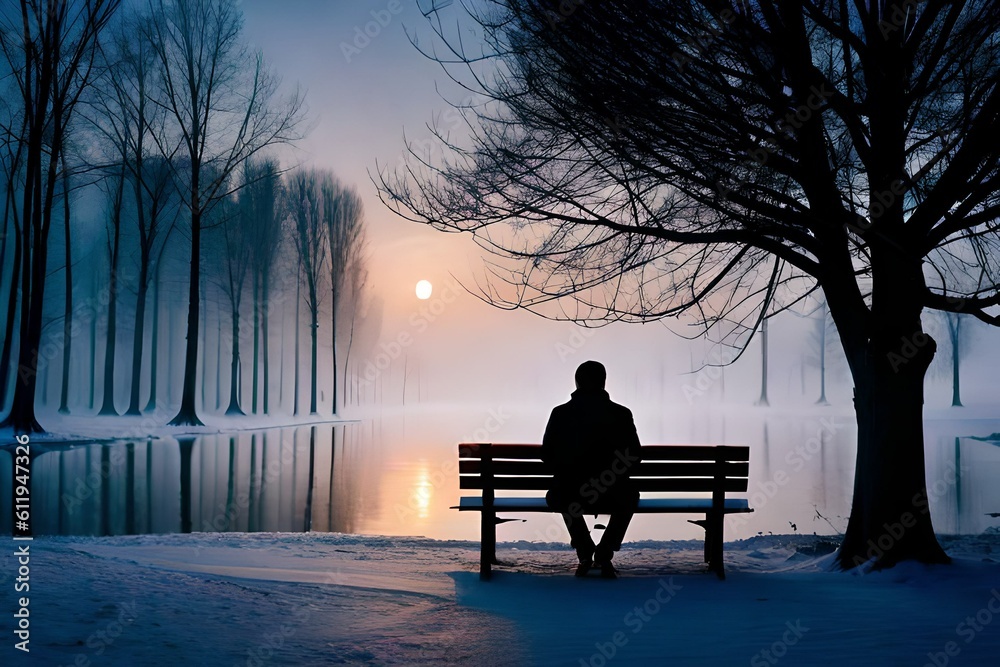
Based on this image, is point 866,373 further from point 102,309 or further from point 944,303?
point 102,309

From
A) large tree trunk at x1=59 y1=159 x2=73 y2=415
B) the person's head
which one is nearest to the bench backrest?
the person's head

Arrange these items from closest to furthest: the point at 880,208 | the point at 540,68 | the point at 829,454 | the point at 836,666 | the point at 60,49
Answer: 1. the point at 836,666
2. the point at 540,68
3. the point at 880,208
4. the point at 60,49
5. the point at 829,454

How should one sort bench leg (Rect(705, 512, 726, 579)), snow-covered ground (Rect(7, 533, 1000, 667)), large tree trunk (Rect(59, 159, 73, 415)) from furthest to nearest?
large tree trunk (Rect(59, 159, 73, 415))
bench leg (Rect(705, 512, 726, 579))
snow-covered ground (Rect(7, 533, 1000, 667))

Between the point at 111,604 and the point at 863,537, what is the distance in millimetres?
6549

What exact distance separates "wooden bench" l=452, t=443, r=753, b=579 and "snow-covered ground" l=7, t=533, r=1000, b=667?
0.42 metres

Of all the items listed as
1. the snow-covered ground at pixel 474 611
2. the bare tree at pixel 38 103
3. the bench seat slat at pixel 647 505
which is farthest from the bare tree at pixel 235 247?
the bench seat slat at pixel 647 505

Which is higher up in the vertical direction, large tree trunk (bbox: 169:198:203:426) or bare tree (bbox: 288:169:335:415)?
bare tree (bbox: 288:169:335:415)

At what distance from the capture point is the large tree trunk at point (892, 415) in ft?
24.2

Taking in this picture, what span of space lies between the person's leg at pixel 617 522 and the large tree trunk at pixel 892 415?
2529 millimetres

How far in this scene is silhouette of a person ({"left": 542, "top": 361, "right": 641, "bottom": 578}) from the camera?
6.41m

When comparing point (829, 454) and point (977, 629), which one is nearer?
point (977, 629)

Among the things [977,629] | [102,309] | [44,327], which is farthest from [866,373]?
[102,309]

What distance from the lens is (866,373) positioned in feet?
25.3

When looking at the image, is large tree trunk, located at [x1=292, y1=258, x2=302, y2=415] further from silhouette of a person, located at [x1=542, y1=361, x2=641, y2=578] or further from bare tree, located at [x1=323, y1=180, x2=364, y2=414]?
silhouette of a person, located at [x1=542, y1=361, x2=641, y2=578]
